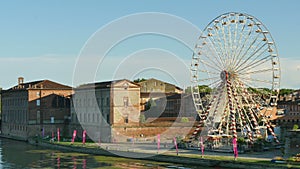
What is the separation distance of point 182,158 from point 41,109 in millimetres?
35961

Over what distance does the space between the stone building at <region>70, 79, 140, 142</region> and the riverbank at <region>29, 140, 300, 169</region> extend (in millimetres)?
5884

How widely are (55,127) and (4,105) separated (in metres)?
19.5

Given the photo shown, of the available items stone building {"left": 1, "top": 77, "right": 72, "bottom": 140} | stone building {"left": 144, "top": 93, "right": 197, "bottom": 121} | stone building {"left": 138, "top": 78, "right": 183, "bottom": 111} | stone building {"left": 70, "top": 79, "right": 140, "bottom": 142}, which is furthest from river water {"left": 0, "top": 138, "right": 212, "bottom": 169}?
stone building {"left": 138, "top": 78, "right": 183, "bottom": 111}

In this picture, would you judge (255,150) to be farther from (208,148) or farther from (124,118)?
(124,118)

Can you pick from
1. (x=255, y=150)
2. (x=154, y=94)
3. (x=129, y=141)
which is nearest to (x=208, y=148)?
(x=255, y=150)

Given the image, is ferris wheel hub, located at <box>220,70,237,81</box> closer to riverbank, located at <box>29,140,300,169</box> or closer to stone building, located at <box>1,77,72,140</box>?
riverbank, located at <box>29,140,300,169</box>

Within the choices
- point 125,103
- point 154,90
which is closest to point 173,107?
point 154,90

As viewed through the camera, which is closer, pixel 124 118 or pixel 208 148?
pixel 208 148

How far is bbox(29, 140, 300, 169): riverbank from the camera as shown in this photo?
35.2m

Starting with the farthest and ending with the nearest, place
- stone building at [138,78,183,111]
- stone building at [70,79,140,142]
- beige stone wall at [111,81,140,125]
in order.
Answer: stone building at [138,78,183,111] → beige stone wall at [111,81,140,125] → stone building at [70,79,140,142]

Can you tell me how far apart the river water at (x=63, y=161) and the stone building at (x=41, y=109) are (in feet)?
56.1

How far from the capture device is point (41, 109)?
71.4 metres

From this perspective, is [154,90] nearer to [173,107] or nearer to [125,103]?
[173,107]

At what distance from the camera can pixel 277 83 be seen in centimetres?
4388
